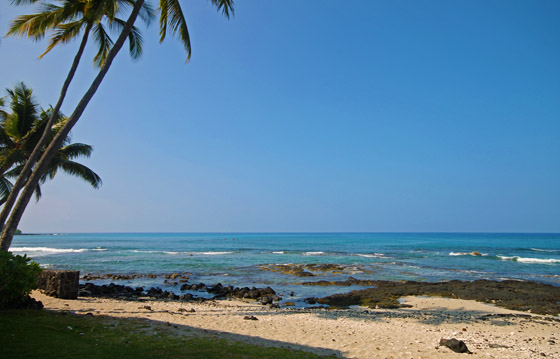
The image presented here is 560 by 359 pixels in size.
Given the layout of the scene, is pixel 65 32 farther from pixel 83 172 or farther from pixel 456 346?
pixel 456 346

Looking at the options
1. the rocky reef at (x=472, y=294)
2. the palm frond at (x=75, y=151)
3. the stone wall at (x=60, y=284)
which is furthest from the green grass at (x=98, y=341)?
the palm frond at (x=75, y=151)

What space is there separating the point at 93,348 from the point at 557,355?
35.0 feet

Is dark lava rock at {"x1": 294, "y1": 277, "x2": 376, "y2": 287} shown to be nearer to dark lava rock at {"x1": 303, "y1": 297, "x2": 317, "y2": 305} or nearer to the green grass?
dark lava rock at {"x1": 303, "y1": 297, "x2": 317, "y2": 305}

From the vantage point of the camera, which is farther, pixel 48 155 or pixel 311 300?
pixel 311 300

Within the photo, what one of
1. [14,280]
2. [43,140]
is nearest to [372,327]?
[14,280]

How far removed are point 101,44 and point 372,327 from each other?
51.3ft

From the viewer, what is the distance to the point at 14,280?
299 inches

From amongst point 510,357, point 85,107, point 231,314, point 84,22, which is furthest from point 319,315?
point 84,22

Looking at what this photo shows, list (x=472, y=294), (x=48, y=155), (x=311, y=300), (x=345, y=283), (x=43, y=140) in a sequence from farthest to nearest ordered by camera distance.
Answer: (x=345, y=283) < (x=472, y=294) < (x=311, y=300) < (x=43, y=140) < (x=48, y=155)

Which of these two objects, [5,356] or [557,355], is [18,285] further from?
[557,355]

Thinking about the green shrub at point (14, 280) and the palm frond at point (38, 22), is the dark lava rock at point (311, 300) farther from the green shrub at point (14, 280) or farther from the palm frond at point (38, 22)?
the palm frond at point (38, 22)

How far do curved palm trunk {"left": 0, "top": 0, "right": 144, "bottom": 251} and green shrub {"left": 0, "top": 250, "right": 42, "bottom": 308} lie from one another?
1725mm

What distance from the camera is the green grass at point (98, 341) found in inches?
213

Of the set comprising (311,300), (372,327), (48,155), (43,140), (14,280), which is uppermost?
(43,140)
